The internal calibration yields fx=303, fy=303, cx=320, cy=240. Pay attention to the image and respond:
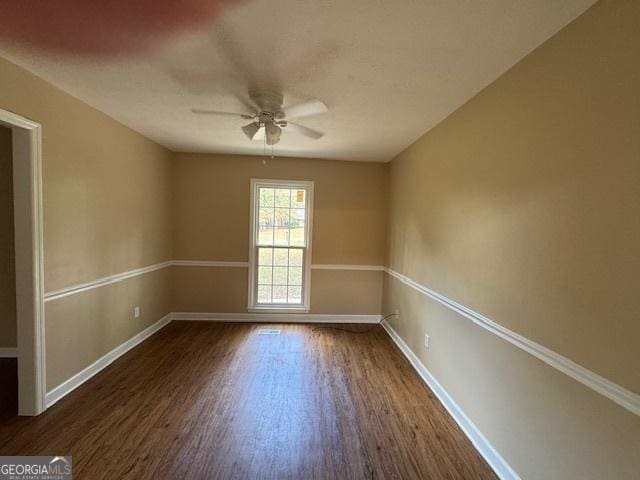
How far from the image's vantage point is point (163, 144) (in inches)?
152

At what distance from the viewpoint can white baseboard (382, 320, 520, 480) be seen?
174 cm

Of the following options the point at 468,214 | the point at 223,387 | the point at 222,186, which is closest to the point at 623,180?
the point at 468,214

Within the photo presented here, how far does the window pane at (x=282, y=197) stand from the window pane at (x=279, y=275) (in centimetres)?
94

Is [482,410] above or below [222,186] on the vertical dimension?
below

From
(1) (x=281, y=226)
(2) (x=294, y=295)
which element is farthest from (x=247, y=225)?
(2) (x=294, y=295)

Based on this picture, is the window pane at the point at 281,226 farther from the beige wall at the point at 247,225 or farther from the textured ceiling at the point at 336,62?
the textured ceiling at the point at 336,62

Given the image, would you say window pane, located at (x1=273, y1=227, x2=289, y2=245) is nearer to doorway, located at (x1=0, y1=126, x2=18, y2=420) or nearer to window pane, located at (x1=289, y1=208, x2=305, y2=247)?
window pane, located at (x1=289, y1=208, x2=305, y2=247)

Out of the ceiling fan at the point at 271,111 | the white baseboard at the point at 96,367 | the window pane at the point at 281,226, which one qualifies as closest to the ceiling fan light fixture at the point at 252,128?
the ceiling fan at the point at 271,111

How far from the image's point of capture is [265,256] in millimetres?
4473

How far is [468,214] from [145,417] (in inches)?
109

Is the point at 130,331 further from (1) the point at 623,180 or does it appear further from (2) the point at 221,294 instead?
(1) the point at 623,180

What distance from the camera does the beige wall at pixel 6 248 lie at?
2775mm

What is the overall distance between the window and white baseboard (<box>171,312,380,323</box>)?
0.39ft

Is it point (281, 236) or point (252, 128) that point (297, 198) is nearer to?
point (281, 236)
